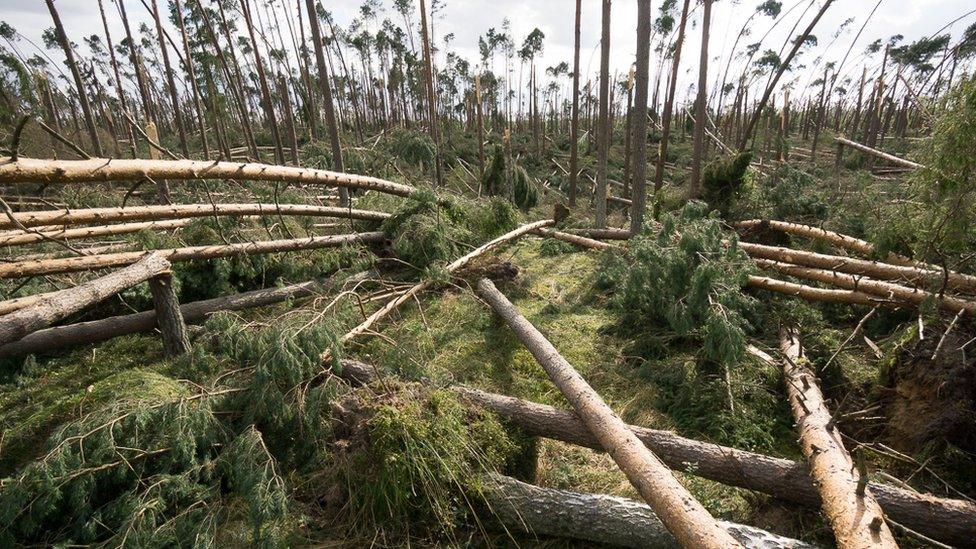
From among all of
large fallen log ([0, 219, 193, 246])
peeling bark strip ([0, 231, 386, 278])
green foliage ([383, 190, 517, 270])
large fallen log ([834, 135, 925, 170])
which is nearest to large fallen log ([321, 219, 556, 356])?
green foliage ([383, 190, 517, 270])

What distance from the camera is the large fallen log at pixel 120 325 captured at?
176 inches

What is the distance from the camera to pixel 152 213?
16.4 feet

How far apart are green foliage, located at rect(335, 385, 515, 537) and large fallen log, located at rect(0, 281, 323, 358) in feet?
6.95

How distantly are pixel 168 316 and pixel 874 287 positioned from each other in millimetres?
7782

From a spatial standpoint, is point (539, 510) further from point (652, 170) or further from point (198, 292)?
point (652, 170)

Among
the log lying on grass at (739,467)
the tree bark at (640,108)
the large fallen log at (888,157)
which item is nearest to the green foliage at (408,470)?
the log lying on grass at (739,467)

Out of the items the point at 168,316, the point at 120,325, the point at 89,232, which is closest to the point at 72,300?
the point at 168,316

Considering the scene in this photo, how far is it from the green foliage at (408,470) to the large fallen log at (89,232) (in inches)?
139

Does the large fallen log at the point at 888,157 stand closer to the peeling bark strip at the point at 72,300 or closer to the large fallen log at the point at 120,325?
the large fallen log at the point at 120,325

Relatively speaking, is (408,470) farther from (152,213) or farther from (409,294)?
(152,213)

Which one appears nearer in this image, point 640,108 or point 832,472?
point 832,472

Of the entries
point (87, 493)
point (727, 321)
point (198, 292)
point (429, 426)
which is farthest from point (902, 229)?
point (198, 292)

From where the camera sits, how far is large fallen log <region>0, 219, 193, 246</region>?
4141mm

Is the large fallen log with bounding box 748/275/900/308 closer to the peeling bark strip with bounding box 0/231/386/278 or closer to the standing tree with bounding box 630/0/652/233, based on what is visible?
the standing tree with bounding box 630/0/652/233
